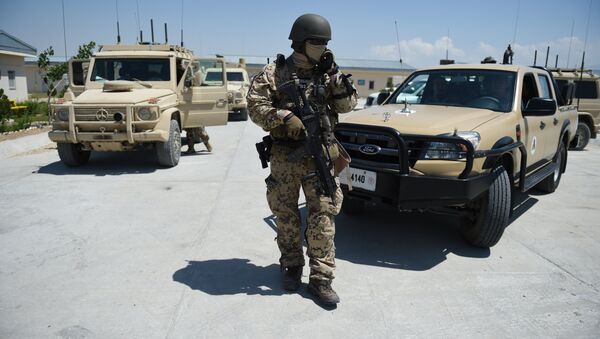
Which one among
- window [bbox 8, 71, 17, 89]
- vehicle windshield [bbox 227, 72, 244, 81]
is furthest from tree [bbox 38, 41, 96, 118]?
window [bbox 8, 71, 17, 89]

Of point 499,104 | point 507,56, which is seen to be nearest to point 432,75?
point 499,104

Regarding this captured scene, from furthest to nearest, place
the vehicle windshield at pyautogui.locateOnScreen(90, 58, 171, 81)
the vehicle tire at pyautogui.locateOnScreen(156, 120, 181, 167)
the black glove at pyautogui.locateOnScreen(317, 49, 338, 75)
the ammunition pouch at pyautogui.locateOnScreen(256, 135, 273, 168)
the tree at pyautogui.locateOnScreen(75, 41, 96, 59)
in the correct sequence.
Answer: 1. the tree at pyautogui.locateOnScreen(75, 41, 96, 59)
2. the vehicle windshield at pyautogui.locateOnScreen(90, 58, 171, 81)
3. the vehicle tire at pyautogui.locateOnScreen(156, 120, 181, 167)
4. the ammunition pouch at pyautogui.locateOnScreen(256, 135, 273, 168)
5. the black glove at pyautogui.locateOnScreen(317, 49, 338, 75)

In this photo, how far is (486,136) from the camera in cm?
365

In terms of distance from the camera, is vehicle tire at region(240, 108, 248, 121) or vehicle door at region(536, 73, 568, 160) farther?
vehicle tire at region(240, 108, 248, 121)

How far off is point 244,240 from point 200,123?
15.2 feet

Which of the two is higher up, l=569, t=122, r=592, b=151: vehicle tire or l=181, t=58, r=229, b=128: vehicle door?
l=181, t=58, r=229, b=128: vehicle door

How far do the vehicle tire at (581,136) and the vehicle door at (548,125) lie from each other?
16.0 ft

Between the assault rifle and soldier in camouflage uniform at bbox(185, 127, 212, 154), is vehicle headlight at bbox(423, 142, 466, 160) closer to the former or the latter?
the assault rifle

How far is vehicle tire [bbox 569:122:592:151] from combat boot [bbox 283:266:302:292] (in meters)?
8.96

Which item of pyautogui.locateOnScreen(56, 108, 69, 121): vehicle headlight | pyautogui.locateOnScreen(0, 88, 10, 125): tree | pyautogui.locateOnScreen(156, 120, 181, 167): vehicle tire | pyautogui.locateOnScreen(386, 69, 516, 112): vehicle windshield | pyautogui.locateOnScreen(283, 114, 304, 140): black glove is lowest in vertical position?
pyautogui.locateOnScreen(156, 120, 181, 167): vehicle tire

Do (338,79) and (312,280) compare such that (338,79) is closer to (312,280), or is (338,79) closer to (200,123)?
(312,280)

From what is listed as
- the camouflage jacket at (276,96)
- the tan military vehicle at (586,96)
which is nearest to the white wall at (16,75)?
the camouflage jacket at (276,96)

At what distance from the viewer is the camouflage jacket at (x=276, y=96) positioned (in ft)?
9.23

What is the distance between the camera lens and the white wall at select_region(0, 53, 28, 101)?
69.6 ft
